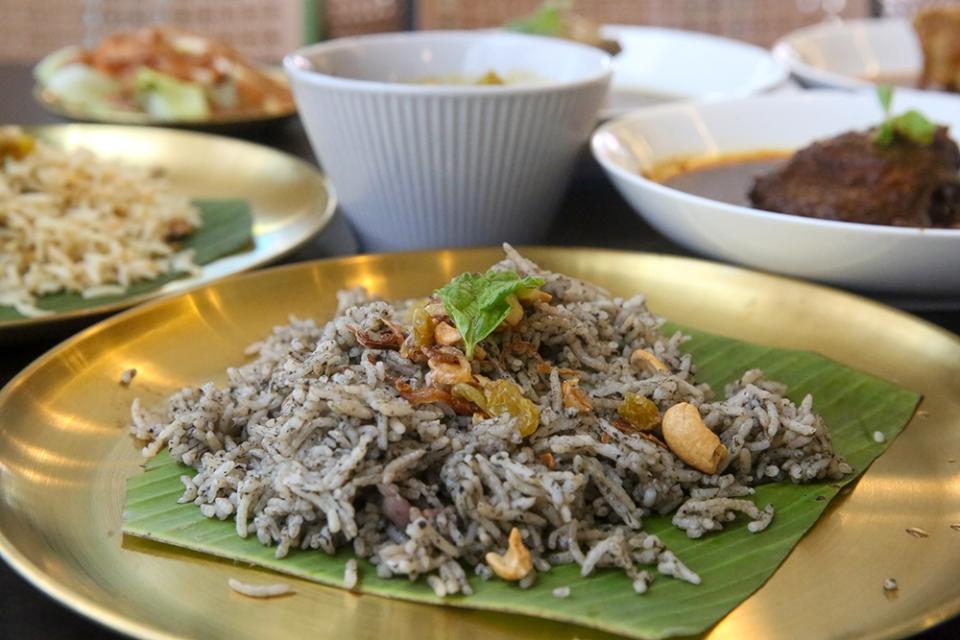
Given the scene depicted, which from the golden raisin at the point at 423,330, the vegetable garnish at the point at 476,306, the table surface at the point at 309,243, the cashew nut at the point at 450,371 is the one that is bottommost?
the table surface at the point at 309,243

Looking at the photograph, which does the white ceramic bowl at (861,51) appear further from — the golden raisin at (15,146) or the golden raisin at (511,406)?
the golden raisin at (511,406)

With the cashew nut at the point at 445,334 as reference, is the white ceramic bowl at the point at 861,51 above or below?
below

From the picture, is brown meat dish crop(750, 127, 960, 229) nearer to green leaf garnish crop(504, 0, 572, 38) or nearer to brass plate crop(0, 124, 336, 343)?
green leaf garnish crop(504, 0, 572, 38)

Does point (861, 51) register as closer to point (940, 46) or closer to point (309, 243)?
point (940, 46)

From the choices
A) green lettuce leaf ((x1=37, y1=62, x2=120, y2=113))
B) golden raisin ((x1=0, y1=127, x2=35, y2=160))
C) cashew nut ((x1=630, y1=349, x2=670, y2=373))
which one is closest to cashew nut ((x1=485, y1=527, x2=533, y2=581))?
cashew nut ((x1=630, y1=349, x2=670, y2=373))

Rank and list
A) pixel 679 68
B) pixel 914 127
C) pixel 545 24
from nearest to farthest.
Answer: pixel 914 127, pixel 545 24, pixel 679 68

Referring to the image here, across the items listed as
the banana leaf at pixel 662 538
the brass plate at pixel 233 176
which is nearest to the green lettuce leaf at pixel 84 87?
the brass plate at pixel 233 176

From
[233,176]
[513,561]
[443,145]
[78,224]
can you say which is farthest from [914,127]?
[78,224]

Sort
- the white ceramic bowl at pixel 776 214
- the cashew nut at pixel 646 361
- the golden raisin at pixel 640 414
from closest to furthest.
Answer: the golden raisin at pixel 640 414 → the cashew nut at pixel 646 361 → the white ceramic bowl at pixel 776 214
